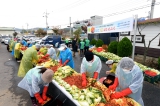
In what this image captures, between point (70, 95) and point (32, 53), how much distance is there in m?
2.92

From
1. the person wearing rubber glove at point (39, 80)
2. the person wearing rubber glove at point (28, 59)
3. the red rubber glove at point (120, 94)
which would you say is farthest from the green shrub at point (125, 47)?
the person wearing rubber glove at point (39, 80)

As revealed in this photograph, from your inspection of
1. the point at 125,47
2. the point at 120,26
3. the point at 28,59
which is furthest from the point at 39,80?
the point at 125,47

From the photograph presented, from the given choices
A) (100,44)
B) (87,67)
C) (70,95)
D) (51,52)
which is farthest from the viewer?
(100,44)

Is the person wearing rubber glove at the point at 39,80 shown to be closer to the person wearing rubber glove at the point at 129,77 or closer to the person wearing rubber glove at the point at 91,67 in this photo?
the person wearing rubber glove at the point at 91,67

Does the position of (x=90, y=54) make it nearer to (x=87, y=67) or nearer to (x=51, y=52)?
(x=87, y=67)

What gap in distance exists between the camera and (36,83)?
106 inches

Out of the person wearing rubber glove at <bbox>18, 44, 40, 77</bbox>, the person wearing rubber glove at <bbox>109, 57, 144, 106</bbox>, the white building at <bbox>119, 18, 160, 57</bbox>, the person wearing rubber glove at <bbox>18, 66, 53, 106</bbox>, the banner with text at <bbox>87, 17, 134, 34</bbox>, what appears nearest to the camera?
the person wearing rubber glove at <bbox>109, 57, 144, 106</bbox>

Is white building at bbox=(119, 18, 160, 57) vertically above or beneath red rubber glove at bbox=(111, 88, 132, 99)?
above

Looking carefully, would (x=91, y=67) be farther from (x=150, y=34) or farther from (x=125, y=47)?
(x=150, y=34)

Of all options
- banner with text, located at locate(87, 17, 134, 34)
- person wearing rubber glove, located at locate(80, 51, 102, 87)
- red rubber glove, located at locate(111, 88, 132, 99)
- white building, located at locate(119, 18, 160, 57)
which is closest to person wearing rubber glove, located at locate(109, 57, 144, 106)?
red rubber glove, located at locate(111, 88, 132, 99)

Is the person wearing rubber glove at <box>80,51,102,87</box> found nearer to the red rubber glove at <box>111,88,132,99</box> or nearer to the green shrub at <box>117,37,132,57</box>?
the red rubber glove at <box>111,88,132,99</box>

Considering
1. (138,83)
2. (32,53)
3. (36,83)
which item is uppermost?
(32,53)

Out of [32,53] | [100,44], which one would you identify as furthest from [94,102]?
[100,44]

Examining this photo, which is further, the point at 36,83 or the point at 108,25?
the point at 108,25
